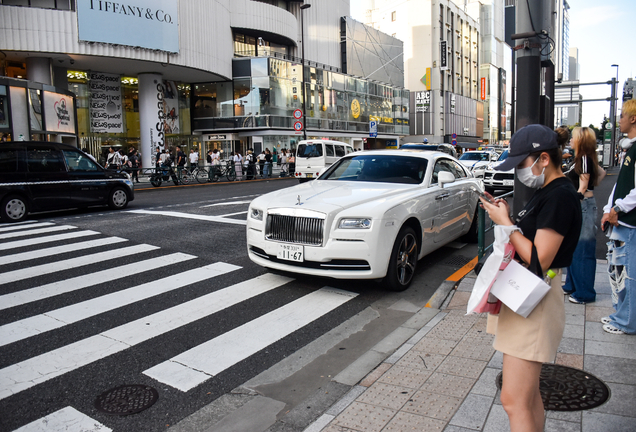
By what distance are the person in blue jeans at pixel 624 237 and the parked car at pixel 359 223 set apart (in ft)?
7.19

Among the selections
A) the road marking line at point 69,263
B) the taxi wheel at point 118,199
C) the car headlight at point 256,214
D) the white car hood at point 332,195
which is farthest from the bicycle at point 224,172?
the car headlight at point 256,214

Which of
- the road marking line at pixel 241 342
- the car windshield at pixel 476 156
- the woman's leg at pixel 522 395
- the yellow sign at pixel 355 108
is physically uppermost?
the yellow sign at pixel 355 108

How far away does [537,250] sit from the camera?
214 centimetres

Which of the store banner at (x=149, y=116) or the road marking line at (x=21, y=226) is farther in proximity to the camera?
the store banner at (x=149, y=116)

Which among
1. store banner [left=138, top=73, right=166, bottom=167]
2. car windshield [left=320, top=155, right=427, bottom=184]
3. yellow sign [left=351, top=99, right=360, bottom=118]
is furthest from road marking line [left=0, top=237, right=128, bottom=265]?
yellow sign [left=351, top=99, right=360, bottom=118]

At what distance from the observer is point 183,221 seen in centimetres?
1092

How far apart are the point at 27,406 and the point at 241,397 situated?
1.45 m

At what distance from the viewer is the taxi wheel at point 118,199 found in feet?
43.8

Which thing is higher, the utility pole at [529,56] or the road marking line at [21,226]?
the utility pole at [529,56]

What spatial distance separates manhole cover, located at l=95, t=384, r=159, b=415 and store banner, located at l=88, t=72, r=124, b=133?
37.1 meters

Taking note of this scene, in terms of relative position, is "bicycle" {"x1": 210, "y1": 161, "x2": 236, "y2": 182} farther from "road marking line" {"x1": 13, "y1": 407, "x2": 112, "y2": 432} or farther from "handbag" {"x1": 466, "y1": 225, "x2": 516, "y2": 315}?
"handbag" {"x1": 466, "y1": 225, "x2": 516, "y2": 315}

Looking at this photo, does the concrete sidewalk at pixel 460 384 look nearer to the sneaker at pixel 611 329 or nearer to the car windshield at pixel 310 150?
the sneaker at pixel 611 329

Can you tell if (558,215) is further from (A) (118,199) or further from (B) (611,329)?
(A) (118,199)

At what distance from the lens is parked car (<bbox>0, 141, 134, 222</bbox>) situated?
11.3 m
